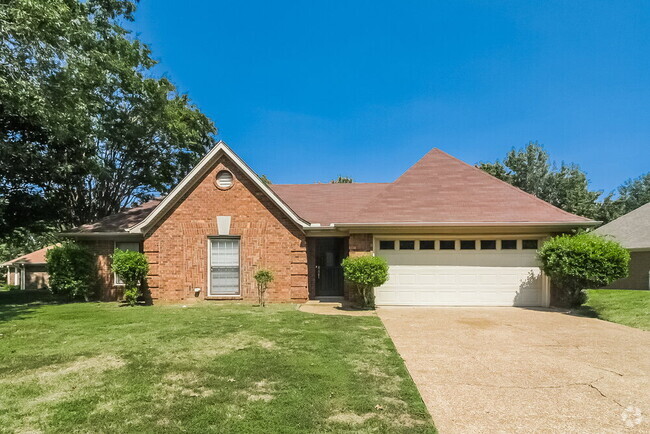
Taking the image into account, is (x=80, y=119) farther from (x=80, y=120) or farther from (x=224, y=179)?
(x=224, y=179)

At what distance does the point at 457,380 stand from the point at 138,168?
21294 millimetres

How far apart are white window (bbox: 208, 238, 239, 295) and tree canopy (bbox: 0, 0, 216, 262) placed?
23.3 feet

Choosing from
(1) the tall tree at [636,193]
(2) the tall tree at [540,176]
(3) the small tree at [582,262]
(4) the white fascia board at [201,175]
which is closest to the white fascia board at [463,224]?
(3) the small tree at [582,262]

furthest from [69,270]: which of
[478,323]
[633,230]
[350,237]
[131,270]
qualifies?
[633,230]

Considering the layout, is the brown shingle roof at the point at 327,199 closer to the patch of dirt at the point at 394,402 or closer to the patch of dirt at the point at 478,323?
the patch of dirt at the point at 478,323

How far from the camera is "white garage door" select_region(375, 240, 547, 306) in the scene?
11.0m

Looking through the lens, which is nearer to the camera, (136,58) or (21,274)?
(136,58)

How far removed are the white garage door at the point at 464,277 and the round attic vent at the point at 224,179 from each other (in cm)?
629

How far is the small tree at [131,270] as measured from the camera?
11.3 metres

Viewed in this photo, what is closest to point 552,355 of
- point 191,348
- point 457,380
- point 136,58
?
point 457,380

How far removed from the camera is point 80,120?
1281 cm

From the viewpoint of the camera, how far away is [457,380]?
4.67 meters

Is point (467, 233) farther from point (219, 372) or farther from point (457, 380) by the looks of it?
point (219, 372)

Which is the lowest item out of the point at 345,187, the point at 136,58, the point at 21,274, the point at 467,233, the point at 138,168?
the point at 21,274
